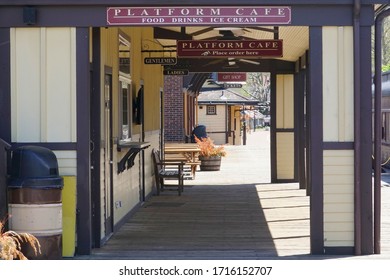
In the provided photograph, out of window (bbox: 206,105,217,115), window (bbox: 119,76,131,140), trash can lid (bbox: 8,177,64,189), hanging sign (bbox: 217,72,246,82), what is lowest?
trash can lid (bbox: 8,177,64,189)

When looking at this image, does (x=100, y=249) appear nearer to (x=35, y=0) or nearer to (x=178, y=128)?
(x=35, y=0)

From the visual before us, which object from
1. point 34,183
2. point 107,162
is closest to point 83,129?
point 34,183

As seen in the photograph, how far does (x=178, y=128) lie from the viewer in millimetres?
31922

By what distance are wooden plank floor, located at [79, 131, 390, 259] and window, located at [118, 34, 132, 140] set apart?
1527 millimetres

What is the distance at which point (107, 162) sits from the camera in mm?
12102

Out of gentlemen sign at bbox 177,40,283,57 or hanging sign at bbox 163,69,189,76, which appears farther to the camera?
hanging sign at bbox 163,69,189,76

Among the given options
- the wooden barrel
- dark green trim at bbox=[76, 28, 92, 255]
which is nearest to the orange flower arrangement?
the wooden barrel

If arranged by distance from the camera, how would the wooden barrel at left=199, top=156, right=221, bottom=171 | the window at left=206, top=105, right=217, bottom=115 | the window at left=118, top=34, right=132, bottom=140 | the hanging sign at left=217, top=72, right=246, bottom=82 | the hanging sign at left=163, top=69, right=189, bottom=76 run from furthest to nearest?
the window at left=206, top=105, right=217, bottom=115
the hanging sign at left=217, top=72, right=246, bottom=82
the wooden barrel at left=199, top=156, right=221, bottom=171
the hanging sign at left=163, top=69, right=189, bottom=76
the window at left=118, top=34, right=132, bottom=140

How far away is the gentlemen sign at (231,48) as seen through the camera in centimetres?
1415

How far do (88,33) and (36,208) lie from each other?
7.37 feet

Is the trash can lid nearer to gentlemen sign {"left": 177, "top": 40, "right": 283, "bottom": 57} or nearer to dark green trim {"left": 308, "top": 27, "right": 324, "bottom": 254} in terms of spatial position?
dark green trim {"left": 308, "top": 27, "right": 324, "bottom": 254}

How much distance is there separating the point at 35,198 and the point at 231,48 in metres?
5.59

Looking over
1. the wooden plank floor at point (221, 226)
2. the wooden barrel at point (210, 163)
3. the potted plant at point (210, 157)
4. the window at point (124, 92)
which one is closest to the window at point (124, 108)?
the window at point (124, 92)

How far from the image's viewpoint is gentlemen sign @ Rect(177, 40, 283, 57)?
46.4 feet
